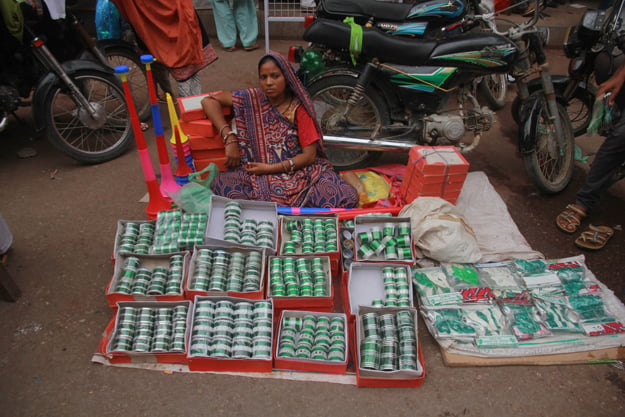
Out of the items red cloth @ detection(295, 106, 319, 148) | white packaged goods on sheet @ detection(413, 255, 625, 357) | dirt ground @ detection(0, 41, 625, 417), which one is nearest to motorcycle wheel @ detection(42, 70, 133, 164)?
dirt ground @ detection(0, 41, 625, 417)

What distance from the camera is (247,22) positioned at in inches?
221

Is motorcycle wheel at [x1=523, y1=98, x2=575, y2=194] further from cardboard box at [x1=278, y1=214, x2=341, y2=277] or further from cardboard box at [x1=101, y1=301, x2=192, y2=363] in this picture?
cardboard box at [x1=101, y1=301, x2=192, y2=363]

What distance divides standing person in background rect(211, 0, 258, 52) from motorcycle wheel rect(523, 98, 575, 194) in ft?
13.4

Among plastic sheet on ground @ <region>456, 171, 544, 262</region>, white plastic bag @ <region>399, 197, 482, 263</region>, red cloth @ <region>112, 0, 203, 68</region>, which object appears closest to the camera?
white plastic bag @ <region>399, 197, 482, 263</region>

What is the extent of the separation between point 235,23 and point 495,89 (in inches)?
142

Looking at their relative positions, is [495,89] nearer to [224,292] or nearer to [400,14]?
[400,14]

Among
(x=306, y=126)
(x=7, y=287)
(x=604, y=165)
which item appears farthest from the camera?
(x=604, y=165)

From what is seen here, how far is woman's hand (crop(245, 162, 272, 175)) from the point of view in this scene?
2.64 metres

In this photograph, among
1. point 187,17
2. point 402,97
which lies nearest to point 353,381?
point 402,97

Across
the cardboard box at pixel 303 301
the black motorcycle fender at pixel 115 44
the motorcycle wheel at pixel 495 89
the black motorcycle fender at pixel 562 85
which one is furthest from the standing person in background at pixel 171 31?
the motorcycle wheel at pixel 495 89

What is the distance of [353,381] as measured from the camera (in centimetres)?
192

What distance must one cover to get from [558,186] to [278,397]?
2.70 metres

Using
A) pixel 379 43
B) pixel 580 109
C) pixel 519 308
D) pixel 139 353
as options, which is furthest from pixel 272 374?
pixel 580 109

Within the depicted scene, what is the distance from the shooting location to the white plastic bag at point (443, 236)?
240cm
